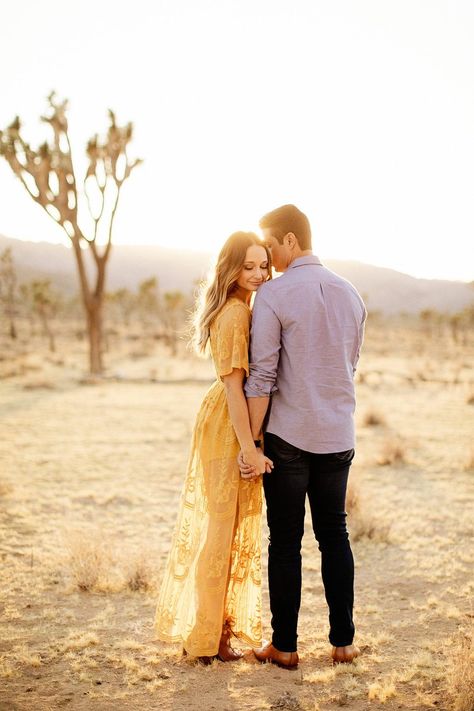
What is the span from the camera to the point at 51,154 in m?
16.3

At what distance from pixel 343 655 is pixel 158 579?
5.03 feet

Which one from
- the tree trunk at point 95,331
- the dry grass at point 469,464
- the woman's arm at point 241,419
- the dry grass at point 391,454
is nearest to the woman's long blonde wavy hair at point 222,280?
the woman's arm at point 241,419

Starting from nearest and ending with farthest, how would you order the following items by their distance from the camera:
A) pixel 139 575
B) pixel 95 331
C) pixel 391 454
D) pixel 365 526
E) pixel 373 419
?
pixel 139 575 → pixel 365 526 → pixel 391 454 → pixel 373 419 → pixel 95 331

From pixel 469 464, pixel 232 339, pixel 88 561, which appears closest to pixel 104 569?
pixel 88 561

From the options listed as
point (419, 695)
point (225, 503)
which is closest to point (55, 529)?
point (225, 503)

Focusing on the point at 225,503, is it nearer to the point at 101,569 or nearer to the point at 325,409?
the point at 325,409

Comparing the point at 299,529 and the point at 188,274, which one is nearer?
the point at 299,529

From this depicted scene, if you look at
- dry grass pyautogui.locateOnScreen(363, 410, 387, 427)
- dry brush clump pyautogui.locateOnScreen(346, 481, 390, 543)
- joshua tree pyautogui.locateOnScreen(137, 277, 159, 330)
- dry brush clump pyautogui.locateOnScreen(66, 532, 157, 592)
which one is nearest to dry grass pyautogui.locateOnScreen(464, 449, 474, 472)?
dry brush clump pyautogui.locateOnScreen(346, 481, 390, 543)

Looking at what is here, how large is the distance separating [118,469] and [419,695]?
5.16 m

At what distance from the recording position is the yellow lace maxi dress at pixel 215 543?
8.95ft

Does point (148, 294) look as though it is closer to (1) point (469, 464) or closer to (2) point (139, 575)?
(1) point (469, 464)

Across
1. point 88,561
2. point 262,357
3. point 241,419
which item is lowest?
point 88,561

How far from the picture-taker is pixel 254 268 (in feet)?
8.64

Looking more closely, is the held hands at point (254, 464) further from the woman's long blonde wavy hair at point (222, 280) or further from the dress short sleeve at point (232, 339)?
the woman's long blonde wavy hair at point (222, 280)
